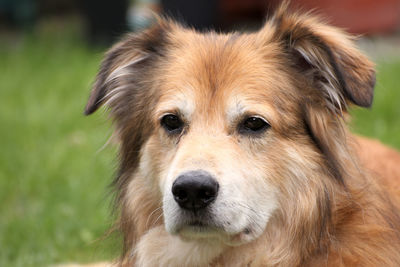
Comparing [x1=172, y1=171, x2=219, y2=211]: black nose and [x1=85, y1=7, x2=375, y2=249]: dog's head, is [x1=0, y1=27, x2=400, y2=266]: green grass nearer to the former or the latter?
[x1=85, y1=7, x2=375, y2=249]: dog's head

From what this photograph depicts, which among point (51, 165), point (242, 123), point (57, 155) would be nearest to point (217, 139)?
point (242, 123)

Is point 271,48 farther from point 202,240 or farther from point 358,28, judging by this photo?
point 358,28

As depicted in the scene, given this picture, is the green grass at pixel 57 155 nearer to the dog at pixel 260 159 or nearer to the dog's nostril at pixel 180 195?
the dog at pixel 260 159

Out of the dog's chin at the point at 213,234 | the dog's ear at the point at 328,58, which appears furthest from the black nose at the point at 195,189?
the dog's ear at the point at 328,58

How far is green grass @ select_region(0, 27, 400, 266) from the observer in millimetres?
5293

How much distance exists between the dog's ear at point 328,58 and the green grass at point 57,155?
1.41 meters

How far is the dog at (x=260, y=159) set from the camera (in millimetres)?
3346

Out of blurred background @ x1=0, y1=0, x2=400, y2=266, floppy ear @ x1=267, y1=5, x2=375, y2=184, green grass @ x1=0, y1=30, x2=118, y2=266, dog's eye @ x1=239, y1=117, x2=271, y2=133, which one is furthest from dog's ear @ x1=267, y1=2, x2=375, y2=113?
green grass @ x1=0, y1=30, x2=118, y2=266

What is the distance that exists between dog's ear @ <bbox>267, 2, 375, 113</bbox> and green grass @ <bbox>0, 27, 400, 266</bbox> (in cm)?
141

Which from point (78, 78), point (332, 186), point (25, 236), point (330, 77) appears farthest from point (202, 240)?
point (78, 78)

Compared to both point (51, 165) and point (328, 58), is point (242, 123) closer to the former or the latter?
point (328, 58)

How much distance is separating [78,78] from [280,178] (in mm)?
6099

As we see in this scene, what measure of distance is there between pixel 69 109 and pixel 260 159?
16.8 ft

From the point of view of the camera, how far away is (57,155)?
6793 millimetres
